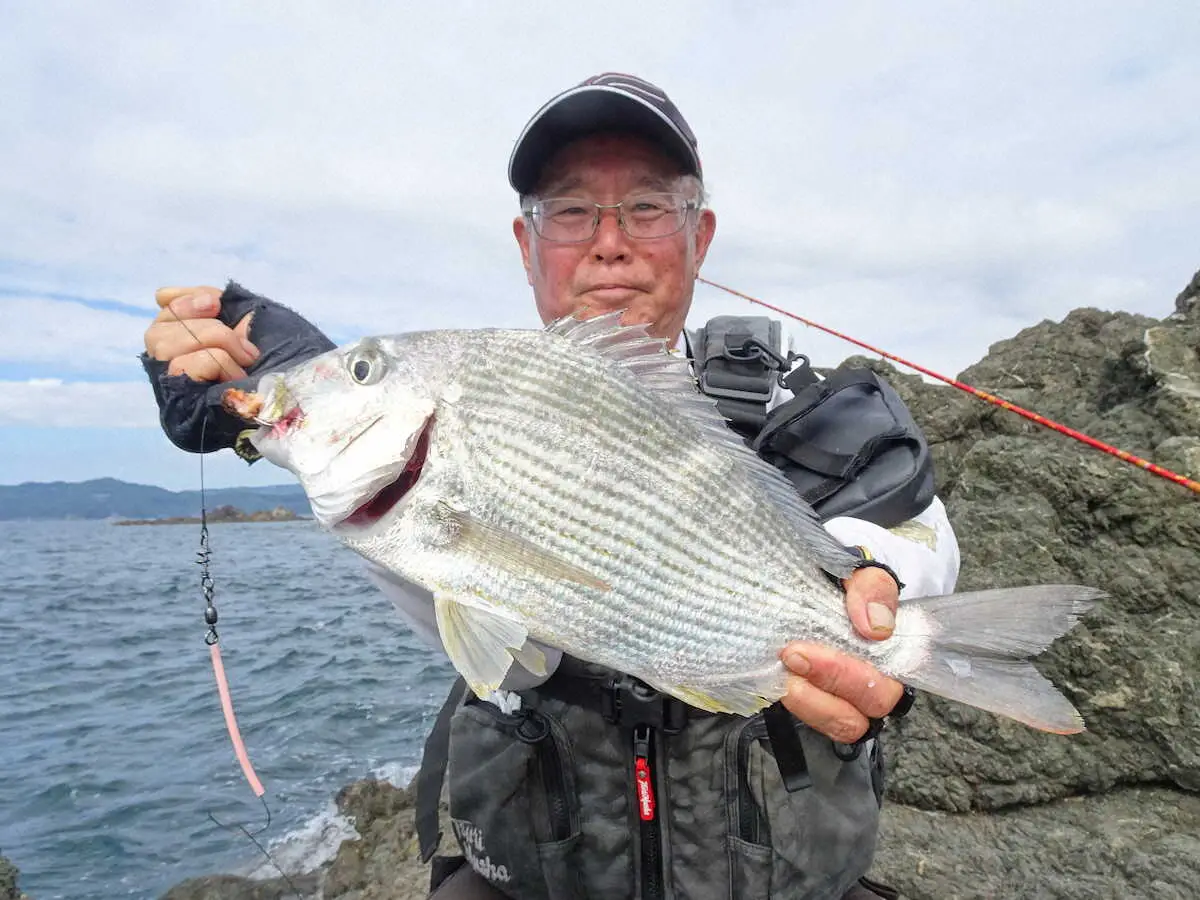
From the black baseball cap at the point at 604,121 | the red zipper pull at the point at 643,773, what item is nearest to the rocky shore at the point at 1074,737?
the red zipper pull at the point at 643,773

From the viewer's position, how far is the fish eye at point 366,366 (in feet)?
6.08

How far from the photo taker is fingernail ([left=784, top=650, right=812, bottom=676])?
1810mm

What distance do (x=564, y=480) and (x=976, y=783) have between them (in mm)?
3651

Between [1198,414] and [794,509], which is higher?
[1198,414]

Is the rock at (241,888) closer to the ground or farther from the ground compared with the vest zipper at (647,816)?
closer to the ground

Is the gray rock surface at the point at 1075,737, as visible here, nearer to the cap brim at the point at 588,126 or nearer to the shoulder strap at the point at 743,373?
the shoulder strap at the point at 743,373

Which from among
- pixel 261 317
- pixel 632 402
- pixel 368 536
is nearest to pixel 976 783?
pixel 632 402

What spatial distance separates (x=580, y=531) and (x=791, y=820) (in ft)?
4.15

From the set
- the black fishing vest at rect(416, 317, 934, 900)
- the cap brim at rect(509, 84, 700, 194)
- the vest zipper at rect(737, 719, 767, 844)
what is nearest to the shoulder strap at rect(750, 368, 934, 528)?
the black fishing vest at rect(416, 317, 934, 900)

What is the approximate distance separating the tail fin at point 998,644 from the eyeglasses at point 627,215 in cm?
165

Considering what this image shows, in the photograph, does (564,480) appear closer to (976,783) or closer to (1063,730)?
(1063,730)

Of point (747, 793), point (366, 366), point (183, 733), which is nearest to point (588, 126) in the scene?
point (366, 366)

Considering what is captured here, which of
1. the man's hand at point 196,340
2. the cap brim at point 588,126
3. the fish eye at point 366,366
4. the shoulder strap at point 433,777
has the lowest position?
the shoulder strap at point 433,777

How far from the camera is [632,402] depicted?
1.91 m
